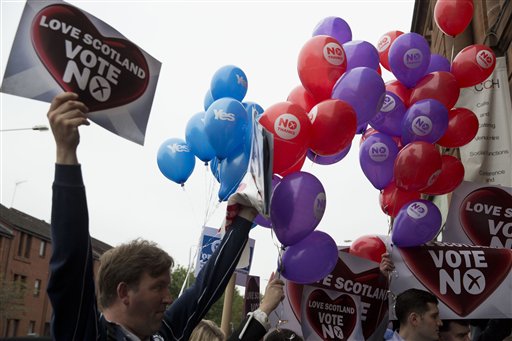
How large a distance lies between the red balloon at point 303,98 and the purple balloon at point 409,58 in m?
1.08

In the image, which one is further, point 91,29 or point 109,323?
point 91,29

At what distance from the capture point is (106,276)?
2.21 metres

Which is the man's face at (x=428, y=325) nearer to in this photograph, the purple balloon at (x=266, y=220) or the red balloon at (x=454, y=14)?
the purple balloon at (x=266, y=220)

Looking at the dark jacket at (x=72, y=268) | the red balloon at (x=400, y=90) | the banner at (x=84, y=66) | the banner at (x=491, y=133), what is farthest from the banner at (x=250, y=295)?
the dark jacket at (x=72, y=268)

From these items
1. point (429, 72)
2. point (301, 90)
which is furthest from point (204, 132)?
point (429, 72)

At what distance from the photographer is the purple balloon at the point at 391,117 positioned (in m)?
5.51

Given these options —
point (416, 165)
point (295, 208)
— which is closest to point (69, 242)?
point (295, 208)

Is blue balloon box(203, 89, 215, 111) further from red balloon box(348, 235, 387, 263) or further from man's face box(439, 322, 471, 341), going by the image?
man's face box(439, 322, 471, 341)

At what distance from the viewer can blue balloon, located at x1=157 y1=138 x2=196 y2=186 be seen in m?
5.38

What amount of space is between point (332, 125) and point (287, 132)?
37 centimetres

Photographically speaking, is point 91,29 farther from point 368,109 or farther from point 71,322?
point 368,109

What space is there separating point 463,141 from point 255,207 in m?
3.71

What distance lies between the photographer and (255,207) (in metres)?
2.85

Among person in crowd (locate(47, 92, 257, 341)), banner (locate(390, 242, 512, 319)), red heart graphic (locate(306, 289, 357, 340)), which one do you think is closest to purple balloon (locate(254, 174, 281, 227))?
red heart graphic (locate(306, 289, 357, 340))
